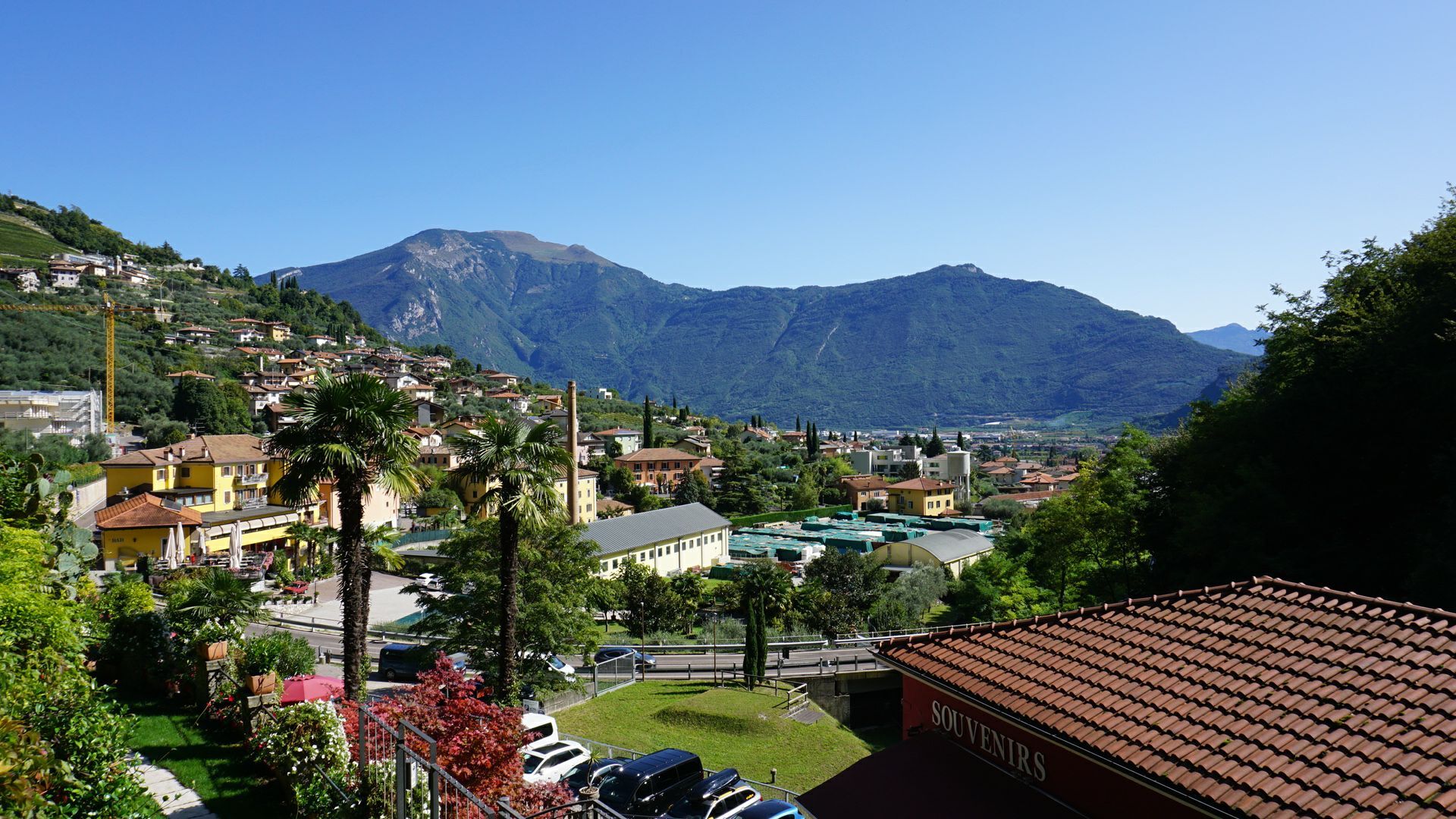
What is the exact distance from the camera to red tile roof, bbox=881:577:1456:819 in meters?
5.57

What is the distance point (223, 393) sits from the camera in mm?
85625

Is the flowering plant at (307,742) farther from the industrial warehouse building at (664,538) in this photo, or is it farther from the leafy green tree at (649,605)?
the industrial warehouse building at (664,538)

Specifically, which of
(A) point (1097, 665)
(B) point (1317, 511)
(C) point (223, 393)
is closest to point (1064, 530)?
(B) point (1317, 511)

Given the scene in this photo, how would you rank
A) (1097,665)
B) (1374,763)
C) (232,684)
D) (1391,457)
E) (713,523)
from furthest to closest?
1. (713,523)
2. (1391,457)
3. (232,684)
4. (1097,665)
5. (1374,763)

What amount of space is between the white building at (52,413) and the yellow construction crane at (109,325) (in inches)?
91.7

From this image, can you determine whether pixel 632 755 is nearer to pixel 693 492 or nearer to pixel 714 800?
pixel 714 800

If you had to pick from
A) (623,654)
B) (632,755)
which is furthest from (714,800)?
(623,654)

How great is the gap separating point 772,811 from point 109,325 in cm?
10487

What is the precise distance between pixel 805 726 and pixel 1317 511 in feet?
51.0

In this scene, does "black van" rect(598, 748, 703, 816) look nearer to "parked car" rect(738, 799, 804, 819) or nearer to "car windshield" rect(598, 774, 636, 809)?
"car windshield" rect(598, 774, 636, 809)

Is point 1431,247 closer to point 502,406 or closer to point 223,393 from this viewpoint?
point 223,393

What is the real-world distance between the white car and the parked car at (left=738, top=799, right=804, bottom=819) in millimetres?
3615

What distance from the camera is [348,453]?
1475 cm

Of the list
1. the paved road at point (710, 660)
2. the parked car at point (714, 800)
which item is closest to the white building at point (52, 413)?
the paved road at point (710, 660)
